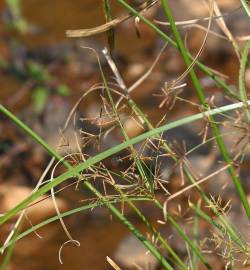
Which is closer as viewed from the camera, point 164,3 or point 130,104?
point 164,3

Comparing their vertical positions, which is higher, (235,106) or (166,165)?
(235,106)

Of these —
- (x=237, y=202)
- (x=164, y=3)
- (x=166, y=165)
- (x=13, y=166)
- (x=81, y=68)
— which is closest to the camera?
(x=164, y=3)

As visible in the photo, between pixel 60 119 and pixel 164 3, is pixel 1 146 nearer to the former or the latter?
pixel 60 119

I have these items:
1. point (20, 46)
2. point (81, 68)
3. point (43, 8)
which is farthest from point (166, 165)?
point (43, 8)

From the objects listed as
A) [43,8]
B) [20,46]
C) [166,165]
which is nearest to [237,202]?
[166,165]

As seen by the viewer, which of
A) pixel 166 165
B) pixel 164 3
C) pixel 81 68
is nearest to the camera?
pixel 164 3

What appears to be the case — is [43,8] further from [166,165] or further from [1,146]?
[166,165]

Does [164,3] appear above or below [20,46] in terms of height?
above

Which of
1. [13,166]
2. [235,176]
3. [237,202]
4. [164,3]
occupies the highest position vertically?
[164,3]

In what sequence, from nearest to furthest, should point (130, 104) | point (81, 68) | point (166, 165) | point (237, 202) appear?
point (130, 104) < point (237, 202) < point (166, 165) < point (81, 68)
